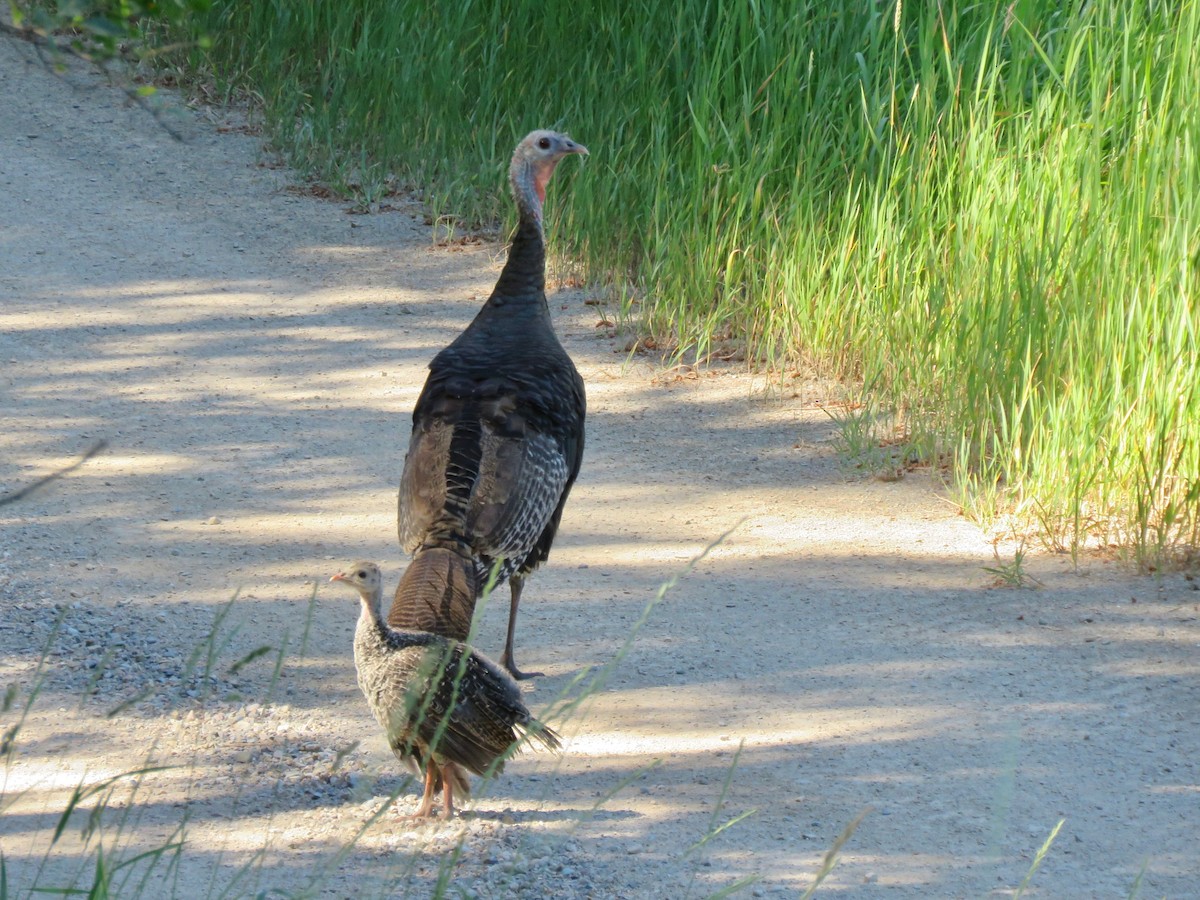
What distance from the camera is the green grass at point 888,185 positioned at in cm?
516

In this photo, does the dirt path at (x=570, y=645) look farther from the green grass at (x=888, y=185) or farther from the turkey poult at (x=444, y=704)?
the green grass at (x=888, y=185)

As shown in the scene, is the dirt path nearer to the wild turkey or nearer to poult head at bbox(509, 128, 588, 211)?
the wild turkey

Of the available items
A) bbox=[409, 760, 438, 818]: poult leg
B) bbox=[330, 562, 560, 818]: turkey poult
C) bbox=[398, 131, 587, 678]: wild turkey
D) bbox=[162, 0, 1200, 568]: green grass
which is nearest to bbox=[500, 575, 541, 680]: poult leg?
bbox=[398, 131, 587, 678]: wild turkey

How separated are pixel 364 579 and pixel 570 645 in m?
1.19

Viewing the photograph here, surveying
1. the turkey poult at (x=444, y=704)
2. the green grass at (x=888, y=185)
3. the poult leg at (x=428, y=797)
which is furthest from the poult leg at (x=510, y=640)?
the green grass at (x=888, y=185)

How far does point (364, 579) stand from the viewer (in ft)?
12.0

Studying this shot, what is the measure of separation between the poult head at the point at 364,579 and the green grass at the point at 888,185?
2548 millimetres

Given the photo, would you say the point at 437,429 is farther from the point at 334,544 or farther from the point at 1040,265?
the point at 1040,265

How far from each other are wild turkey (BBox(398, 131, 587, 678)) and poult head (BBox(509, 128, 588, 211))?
0.69 m

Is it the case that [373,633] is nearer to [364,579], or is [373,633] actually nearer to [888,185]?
[364,579]

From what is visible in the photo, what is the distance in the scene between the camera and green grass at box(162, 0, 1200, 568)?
5164 millimetres

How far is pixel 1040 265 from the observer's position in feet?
18.1

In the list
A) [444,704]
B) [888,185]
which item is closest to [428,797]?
[444,704]

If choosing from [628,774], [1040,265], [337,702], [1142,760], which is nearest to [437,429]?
[337,702]
